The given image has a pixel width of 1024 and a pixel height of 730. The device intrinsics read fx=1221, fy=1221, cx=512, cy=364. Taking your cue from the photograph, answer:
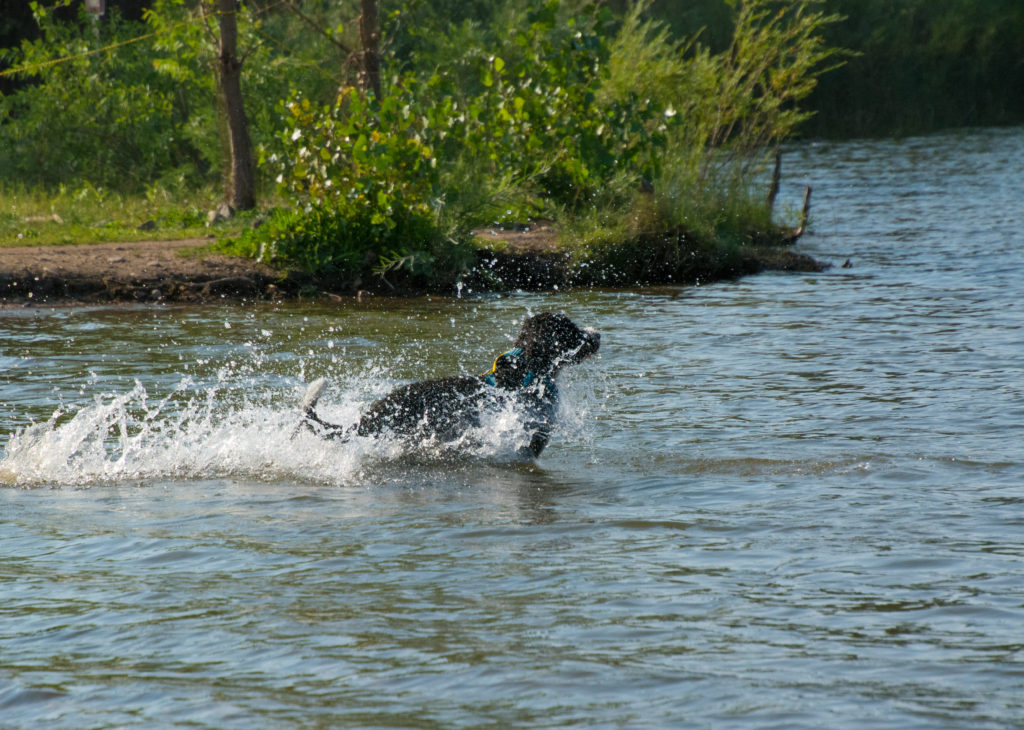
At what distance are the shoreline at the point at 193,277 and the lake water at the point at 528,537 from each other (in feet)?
6.38

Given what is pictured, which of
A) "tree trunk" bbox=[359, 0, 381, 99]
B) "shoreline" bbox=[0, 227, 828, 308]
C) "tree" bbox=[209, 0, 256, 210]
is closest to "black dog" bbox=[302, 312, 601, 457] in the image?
"shoreline" bbox=[0, 227, 828, 308]

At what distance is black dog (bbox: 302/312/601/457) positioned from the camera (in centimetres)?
710

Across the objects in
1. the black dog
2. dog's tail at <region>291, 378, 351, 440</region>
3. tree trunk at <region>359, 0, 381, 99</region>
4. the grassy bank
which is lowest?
dog's tail at <region>291, 378, 351, 440</region>

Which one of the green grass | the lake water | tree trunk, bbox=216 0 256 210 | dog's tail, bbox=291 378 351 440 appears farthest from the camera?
tree trunk, bbox=216 0 256 210

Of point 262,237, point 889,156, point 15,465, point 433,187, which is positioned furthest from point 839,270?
point 889,156

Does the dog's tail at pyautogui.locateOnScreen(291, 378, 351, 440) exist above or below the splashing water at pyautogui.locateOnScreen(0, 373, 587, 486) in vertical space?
above

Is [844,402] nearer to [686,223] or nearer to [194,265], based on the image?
[686,223]

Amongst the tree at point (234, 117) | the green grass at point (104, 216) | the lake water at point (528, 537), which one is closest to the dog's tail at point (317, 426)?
the lake water at point (528, 537)

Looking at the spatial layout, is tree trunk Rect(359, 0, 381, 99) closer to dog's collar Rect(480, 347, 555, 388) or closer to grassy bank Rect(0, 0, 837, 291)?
grassy bank Rect(0, 0, 837, 291)

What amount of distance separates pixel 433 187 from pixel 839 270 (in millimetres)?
5444

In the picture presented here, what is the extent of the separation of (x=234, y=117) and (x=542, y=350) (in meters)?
11.6

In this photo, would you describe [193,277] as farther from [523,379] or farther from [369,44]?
[523,379]

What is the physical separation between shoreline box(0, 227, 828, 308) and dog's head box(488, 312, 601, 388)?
276 inches

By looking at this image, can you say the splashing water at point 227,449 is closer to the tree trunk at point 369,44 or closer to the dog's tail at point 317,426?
the dog's tail at point 317,426
